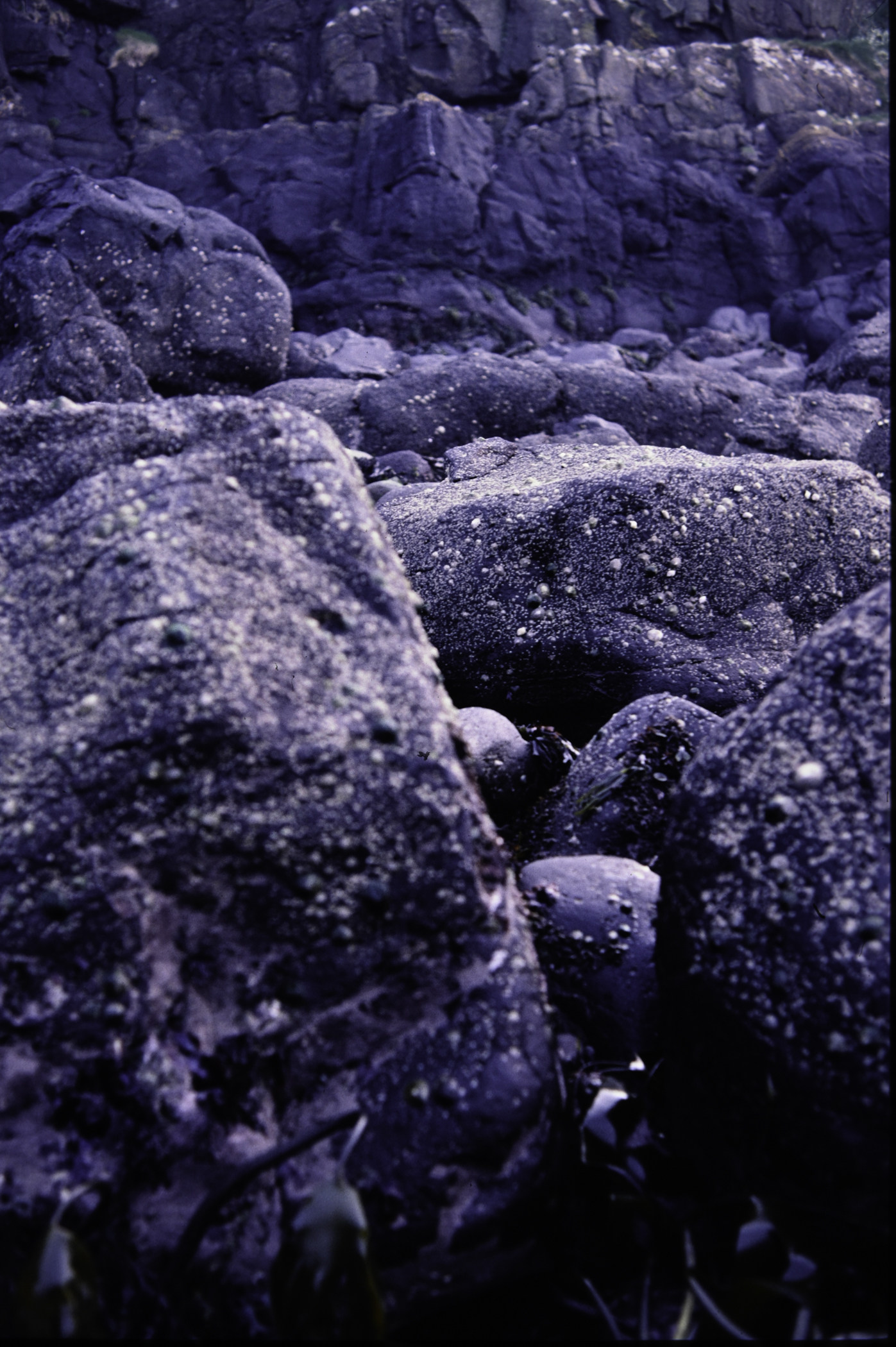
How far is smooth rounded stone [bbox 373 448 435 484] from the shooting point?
4.34m

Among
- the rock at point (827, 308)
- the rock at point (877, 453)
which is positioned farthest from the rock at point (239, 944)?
the rock at point (827, 308)

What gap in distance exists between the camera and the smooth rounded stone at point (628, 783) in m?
1.92

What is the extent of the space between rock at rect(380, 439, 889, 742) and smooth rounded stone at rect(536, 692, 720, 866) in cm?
45

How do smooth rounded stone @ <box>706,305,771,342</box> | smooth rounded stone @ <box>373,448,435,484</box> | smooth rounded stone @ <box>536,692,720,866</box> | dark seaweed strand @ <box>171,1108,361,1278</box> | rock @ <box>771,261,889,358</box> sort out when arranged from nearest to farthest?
dark seaweed strand @ <box>171,1108,361,1278</box>
smooth rounded stone @ <box>536,692,720,866</box>
smooth rounded stone @ <box>373,448,435,484</box>
rock @ <box>771,261,889,358</box>
smooth rounded stone @ <box>706,305,771,342</box>

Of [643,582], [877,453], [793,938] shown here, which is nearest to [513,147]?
[877,453]

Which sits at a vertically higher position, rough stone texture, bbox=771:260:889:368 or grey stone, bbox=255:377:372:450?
grey stone, bbox=255:377:372:450

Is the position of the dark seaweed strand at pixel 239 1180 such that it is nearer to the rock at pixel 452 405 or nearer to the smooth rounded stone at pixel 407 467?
the smooth rounded stone at pixel 407 467

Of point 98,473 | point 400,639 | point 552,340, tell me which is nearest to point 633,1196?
point 400,639

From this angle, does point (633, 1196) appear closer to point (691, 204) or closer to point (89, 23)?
point (691, 204)

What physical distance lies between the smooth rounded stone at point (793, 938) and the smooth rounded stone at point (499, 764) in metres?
0.79

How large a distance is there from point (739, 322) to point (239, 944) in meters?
18.3

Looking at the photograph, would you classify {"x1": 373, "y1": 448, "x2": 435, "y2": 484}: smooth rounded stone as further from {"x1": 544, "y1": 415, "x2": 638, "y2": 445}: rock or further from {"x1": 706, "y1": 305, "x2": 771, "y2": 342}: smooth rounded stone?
{"x1": 706, "y1": 305, "x2": 771, "y2": 342}: smooth rounded stone

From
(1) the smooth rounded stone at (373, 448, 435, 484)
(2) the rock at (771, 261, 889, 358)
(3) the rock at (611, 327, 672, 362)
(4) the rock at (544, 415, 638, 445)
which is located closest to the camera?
(1) the smooth rounded stone at (373, 448, 435, 484)

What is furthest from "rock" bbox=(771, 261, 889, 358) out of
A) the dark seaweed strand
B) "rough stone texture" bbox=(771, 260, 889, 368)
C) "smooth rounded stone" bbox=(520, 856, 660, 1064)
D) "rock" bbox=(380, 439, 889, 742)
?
the dark seaweed strand
